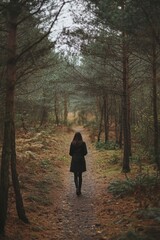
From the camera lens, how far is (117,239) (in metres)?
6.67

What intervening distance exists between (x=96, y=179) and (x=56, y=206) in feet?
14.4

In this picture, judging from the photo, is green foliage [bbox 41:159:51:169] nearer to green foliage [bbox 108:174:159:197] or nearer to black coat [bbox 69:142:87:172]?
black coat [bbox 69:142:87:172]

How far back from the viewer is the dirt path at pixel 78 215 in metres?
7.78

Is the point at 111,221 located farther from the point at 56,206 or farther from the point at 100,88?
the point at 100,88

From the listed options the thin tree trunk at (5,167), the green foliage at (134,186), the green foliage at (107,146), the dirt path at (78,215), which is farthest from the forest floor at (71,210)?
the green foliage at (107,146)

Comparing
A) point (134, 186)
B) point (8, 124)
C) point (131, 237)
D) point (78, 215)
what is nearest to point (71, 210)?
point (78, 215)

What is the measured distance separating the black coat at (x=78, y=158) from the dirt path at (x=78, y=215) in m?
0.91

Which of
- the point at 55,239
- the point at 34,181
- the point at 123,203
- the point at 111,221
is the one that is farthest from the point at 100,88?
the point at 55,239

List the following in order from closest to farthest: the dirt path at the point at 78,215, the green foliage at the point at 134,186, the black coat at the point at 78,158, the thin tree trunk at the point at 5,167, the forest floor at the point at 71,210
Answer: the thin tree trunk at the point at 5,167, the forest floor at the point at 71,210, the dirt path at the point at 78,215, the green foliage at the point at 134,186, the black coat at the point at 78,158

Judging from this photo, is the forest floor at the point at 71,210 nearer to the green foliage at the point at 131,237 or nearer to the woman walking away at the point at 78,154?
the green foliage at the point at 131,237

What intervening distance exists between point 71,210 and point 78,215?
0.57 metres

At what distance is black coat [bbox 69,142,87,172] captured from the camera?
11.5 m

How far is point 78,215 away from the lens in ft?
30.2

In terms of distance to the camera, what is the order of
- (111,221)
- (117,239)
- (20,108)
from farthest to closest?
1. (20,108)
2. (111,221)
3. (117,239)
